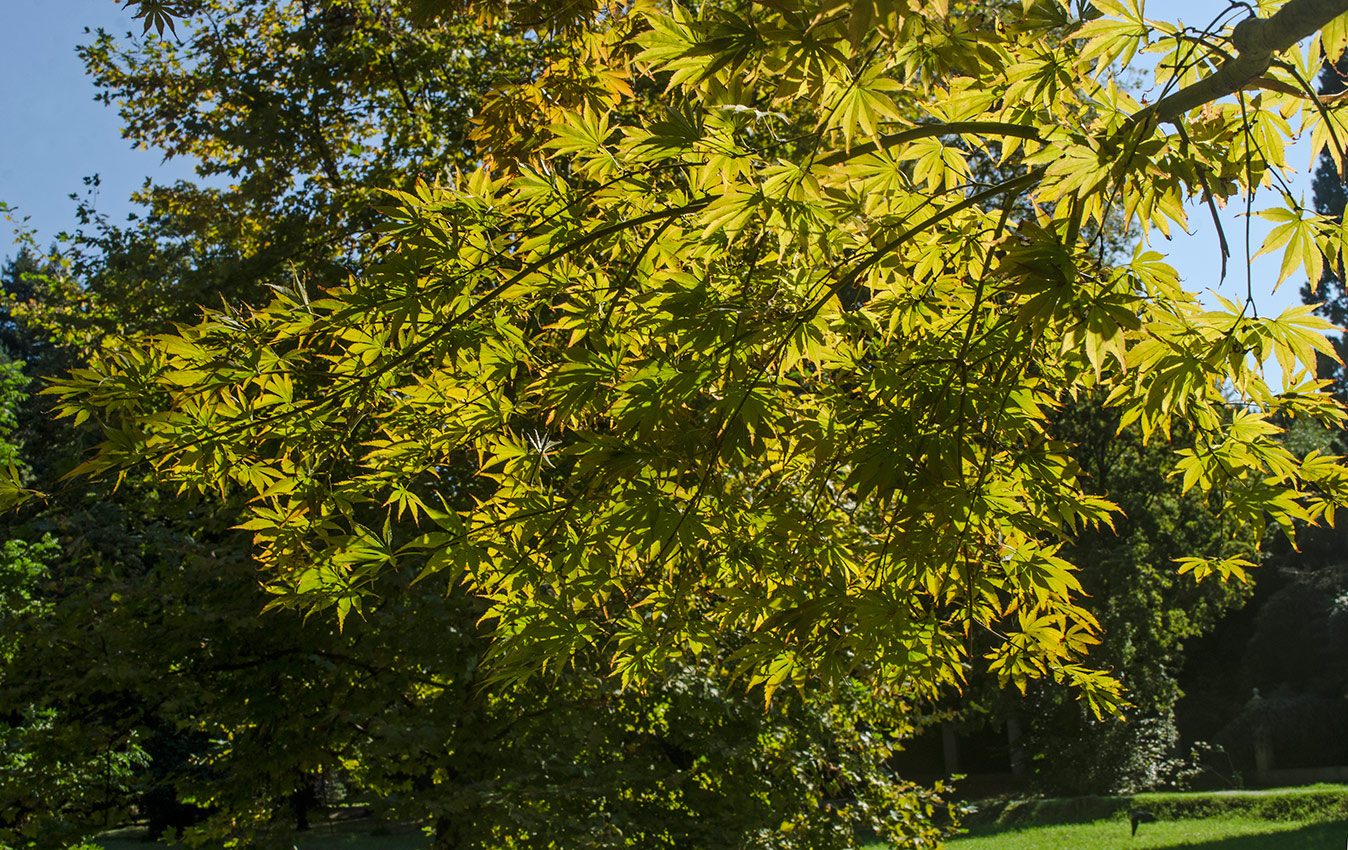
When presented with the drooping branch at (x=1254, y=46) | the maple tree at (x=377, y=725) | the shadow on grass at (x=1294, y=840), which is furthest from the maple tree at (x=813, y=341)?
the shadow on grass at (x=1294, y=840)

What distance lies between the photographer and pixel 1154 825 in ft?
50.8

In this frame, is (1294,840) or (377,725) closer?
(377,725)

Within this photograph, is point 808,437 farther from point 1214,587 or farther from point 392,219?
point 1214,587

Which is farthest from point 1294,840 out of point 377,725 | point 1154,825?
point 377,725

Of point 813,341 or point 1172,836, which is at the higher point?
point 813,341

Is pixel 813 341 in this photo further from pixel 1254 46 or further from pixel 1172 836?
pixel 1172 836

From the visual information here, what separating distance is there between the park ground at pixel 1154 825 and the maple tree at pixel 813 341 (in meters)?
11.8

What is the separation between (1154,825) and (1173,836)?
135 centimetres

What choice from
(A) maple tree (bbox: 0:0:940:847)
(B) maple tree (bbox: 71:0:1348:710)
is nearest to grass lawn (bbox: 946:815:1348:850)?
(A) maple tree (bbox: 0:0:940:847)

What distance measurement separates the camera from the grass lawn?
13039mm

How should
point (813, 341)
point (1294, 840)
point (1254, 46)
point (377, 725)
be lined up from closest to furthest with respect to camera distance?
1. point (1254, 46)
2. point (813, 341)
3. point (377, 725)
4. point (1294, 840)

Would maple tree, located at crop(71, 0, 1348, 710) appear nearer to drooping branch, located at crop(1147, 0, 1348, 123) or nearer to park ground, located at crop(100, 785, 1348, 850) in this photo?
drooping branch, located at crop(1147, 0, 1348, 123)

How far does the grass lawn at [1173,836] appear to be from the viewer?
513 inches

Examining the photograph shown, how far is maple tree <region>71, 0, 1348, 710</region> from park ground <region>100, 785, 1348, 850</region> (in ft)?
38.7
